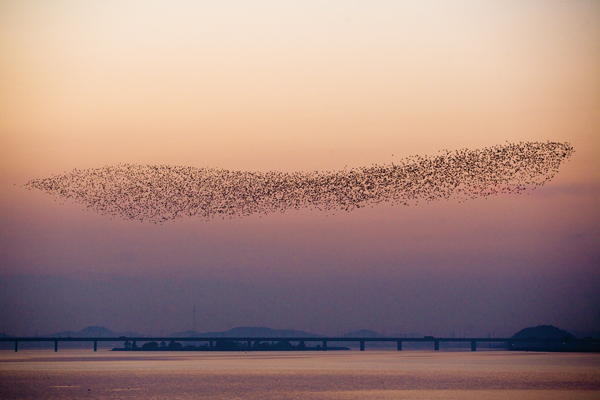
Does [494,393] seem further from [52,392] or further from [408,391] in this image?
[52,392]

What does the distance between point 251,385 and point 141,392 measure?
21.0 meters

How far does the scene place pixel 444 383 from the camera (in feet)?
396

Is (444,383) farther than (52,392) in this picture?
Yes

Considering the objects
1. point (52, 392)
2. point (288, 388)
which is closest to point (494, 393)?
point (288, 388)

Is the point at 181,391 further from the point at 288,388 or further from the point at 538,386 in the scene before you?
the point at 538,386

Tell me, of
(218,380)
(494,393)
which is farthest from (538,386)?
(218,380)

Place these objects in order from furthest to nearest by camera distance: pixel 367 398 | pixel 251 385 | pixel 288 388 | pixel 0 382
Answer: pixel 0 382 < pixel 251 385 < pixel 288 388 < pixel 367 398

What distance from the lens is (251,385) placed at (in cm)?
11612

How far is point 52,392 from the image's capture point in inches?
3976

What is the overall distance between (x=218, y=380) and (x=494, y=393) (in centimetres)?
4869

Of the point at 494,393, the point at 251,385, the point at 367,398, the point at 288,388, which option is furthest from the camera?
the point at 251,385

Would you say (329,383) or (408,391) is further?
(329,383)

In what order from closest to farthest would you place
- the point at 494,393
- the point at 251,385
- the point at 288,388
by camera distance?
the point at 494,393 → the point at 288,388 → the point at 251,385

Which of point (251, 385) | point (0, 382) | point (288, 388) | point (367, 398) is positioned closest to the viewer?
point (367, 398)
